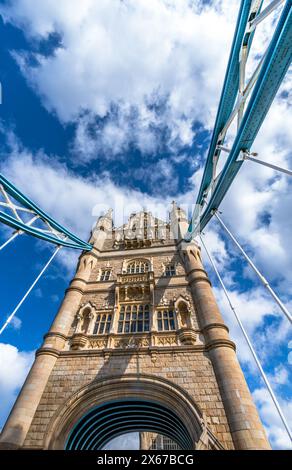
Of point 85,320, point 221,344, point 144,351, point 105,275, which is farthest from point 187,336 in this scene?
point 105,275

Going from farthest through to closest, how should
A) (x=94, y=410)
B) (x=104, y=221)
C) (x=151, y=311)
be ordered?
1. (x=104, y=221)
2. (x=151, y=311)
3. (x=94, y=410)

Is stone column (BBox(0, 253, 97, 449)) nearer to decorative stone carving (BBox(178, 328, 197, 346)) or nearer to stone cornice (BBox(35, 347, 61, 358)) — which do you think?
stone cornice (BBox(35, 347, 61, 358))

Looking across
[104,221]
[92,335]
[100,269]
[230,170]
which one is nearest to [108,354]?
[92,335]

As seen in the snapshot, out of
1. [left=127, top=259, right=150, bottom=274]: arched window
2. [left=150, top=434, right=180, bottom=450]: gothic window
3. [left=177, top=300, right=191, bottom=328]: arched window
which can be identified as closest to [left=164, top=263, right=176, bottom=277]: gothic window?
[left=127, top=259, right=150, bottom=274]: arched window

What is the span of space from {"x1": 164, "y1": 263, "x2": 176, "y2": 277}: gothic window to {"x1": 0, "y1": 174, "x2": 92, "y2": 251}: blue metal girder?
7016 millimetres

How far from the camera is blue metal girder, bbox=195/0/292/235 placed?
583 cm

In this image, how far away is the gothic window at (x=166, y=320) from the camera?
12.5 m

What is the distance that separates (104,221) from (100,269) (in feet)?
26.6

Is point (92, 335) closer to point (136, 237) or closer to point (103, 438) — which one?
point (103, 438)

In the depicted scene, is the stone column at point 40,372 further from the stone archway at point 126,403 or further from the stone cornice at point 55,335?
the stone archway at point 126,403

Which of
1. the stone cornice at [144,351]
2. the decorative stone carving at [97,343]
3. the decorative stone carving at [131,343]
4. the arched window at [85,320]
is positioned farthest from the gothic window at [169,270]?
the decorative stone carving at [97,343]

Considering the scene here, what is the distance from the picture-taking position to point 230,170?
1045 cm

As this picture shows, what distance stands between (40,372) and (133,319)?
5297 mm

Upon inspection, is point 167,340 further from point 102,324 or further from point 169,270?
point 169,270
